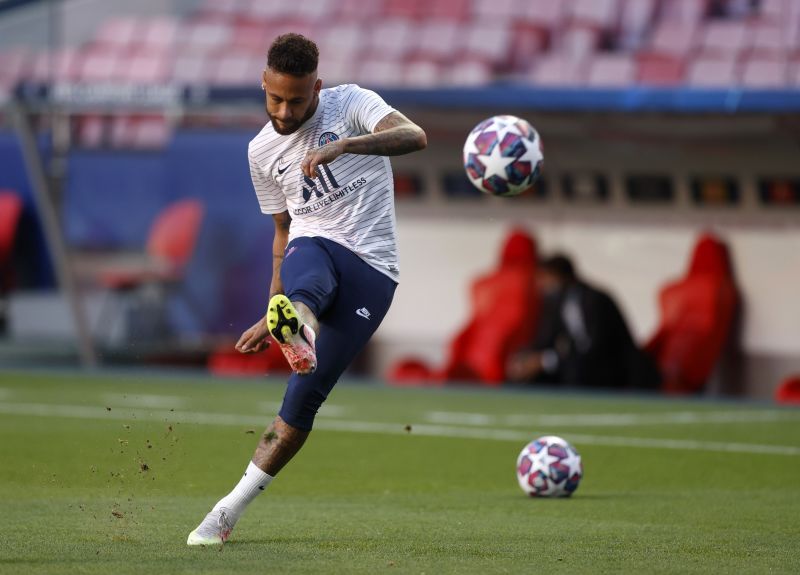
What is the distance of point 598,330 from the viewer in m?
17.4

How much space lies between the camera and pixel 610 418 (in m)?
15.1

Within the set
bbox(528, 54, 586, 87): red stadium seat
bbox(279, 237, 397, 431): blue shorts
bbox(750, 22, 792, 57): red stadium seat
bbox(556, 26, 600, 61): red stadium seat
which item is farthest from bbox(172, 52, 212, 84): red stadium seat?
bbox(279, 237, 397, 431): blue shorts

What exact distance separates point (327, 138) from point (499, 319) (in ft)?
38.4

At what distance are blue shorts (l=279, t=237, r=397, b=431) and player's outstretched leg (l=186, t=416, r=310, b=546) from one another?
6 cm

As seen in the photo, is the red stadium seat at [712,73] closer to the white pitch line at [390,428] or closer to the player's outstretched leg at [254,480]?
the white pitch line at [390,428]

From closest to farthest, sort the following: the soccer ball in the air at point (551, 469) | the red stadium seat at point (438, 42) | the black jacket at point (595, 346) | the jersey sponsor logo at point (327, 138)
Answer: the jersey sponsor logo at point (327, 138), the soccer ball in the air at point (551, 469), the black jacket at point (595, 346), the red stadium seat at point (438, 42)

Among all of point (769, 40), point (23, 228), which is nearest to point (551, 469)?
→ point (769, 40)

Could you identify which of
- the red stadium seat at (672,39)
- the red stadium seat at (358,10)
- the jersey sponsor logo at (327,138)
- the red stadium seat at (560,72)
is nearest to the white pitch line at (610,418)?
the red stadium seat at (672,39)

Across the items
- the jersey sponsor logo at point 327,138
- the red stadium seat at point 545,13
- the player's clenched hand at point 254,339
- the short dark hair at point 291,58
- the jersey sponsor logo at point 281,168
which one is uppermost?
the short dark hair at point 291,58

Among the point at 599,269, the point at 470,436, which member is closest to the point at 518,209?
the point at 599,269

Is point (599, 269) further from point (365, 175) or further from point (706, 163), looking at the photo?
point (365, 175)

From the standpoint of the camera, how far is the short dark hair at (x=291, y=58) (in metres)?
6.76

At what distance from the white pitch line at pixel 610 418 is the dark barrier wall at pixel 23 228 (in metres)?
8.71

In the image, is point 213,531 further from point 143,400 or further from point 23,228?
point 23,228
